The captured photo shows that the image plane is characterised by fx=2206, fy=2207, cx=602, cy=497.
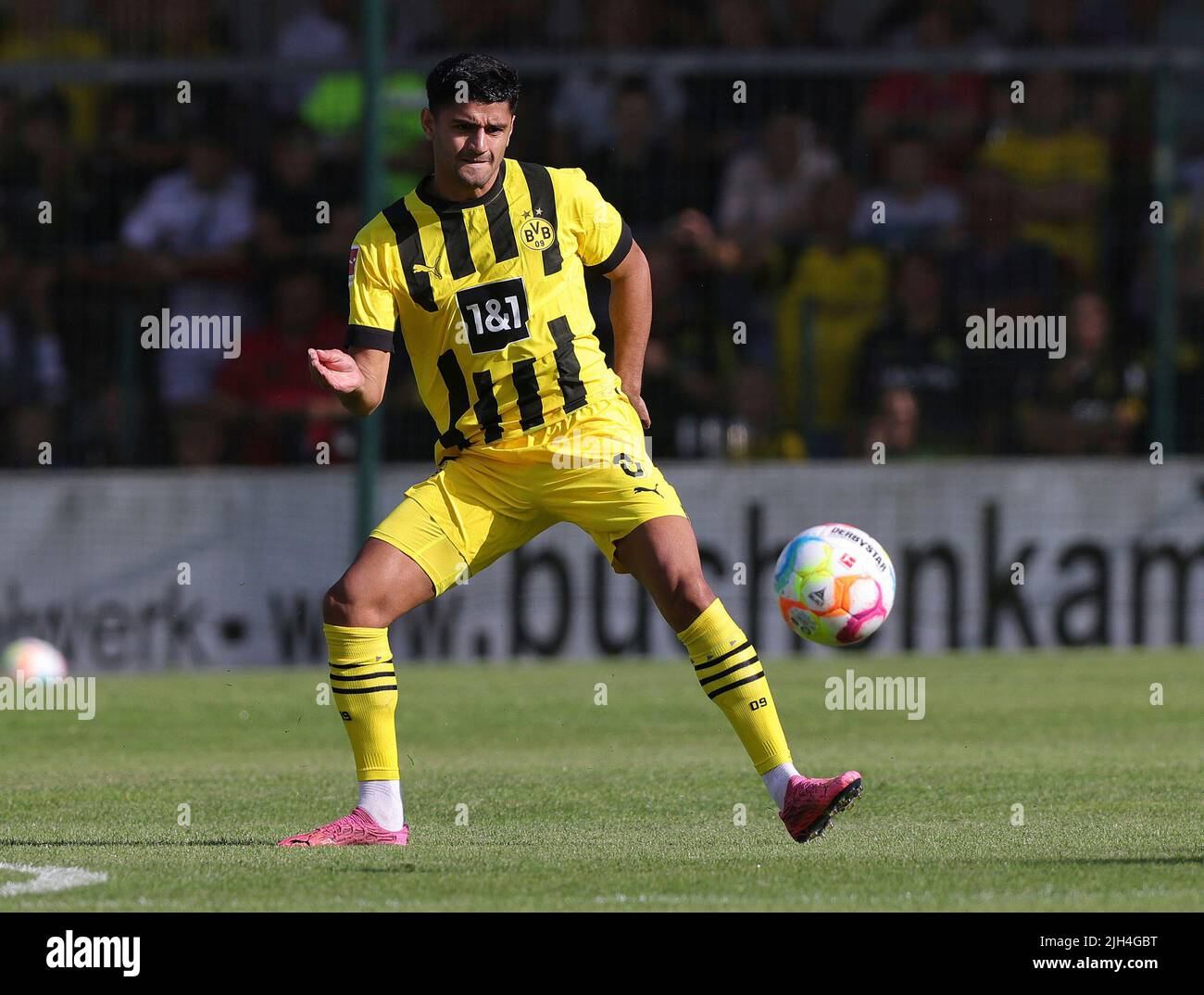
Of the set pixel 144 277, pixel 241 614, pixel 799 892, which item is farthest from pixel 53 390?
pixel 799 892

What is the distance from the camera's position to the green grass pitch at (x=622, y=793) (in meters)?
5.98

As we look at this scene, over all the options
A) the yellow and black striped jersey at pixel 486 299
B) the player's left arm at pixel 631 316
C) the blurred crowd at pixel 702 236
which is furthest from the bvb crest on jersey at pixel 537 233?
the blurred crowd at pixel 702 236

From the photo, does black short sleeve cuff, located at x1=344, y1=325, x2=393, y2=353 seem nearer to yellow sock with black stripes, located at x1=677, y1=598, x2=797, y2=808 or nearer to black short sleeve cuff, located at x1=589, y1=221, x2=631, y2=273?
black short sleeve cuff, located at x1=589, y1=221, x2=631, y2=273

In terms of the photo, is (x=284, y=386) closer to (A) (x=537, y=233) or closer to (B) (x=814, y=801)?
(A) (x=537, y=233)

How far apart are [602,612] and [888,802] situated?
6.23m

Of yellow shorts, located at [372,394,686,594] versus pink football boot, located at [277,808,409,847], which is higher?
yellow shorts, located at [372,394,686,594]

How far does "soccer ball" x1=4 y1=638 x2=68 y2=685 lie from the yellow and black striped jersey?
254 inches

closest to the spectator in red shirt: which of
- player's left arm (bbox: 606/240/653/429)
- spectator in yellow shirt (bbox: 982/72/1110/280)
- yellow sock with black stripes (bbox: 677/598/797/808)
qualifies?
spectator in yellow shirt (bbox: 982/72/1110/280)

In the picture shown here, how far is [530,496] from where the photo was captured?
23.8 ft

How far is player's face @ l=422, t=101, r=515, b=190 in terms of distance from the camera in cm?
700

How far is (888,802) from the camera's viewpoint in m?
7.88

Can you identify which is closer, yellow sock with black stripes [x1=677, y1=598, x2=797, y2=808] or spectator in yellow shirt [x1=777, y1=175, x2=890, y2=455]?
yellow sock with black stripes [x1=677, y1=598, x2=797, y2=808]

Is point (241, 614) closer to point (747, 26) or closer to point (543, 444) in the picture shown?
point (747, 26)
